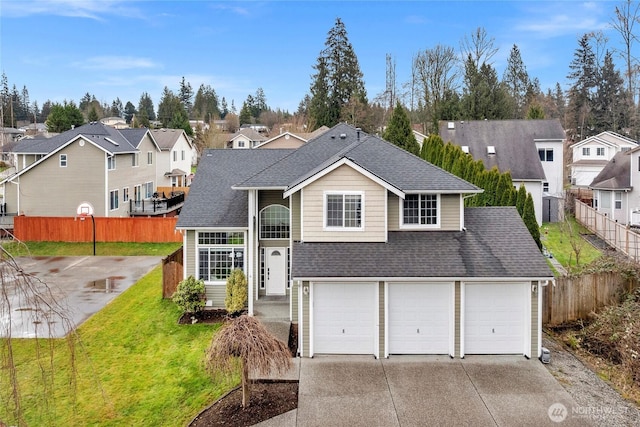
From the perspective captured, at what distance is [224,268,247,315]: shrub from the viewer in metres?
16.0

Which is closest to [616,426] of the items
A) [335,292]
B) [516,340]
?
[516,340]

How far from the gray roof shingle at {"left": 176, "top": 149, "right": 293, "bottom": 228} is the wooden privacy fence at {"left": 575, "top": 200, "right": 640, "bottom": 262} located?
1389 centimetres

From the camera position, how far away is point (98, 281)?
2141cm

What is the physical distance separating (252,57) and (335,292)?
1318 inches

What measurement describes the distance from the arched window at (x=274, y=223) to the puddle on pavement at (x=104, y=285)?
7.54 m

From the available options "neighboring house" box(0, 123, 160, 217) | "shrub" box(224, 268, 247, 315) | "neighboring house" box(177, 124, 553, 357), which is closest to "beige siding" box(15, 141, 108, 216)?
"neighboring house" box(0, 123, 160, 217)

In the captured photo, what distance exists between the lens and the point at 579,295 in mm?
15547

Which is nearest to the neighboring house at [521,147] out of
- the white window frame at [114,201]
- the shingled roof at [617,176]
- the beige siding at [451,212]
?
the shingled roof at [617,176]

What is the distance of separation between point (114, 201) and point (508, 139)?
28.3 metres

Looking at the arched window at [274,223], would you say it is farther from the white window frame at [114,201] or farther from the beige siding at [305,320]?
the white window frame at [114,201]

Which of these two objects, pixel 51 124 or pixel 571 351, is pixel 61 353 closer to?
pixel 571 351

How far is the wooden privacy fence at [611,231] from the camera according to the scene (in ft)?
67.7

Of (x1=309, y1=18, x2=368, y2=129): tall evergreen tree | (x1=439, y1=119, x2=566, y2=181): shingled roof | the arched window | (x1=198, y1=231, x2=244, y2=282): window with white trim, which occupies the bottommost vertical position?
(x1=198, y1=231, x2=244, y2=282): window with white trim

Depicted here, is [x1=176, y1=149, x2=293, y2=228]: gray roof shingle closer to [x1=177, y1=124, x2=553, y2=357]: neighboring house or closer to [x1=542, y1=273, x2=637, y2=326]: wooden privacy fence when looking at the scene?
[x1=177, y1=124, x2=553, y2=357]: neighboring house
